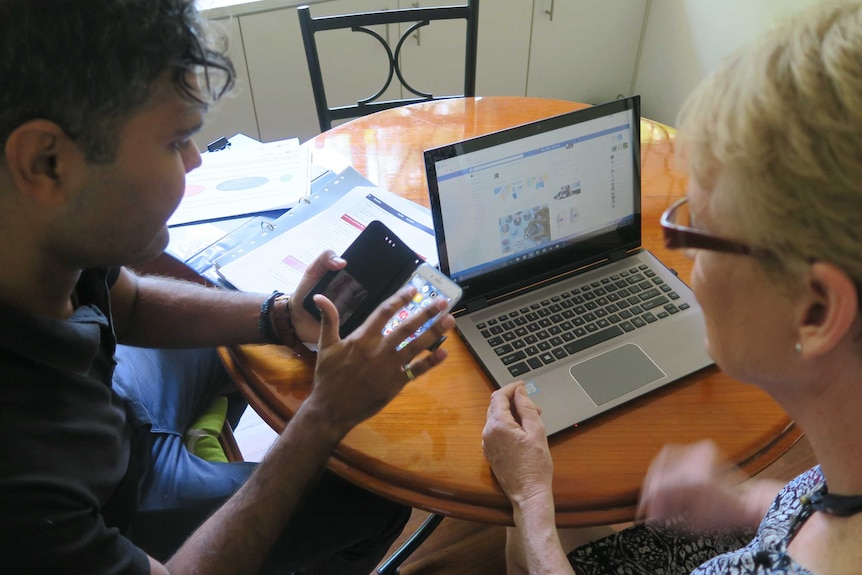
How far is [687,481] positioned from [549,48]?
2.55m

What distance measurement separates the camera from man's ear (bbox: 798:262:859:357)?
20.2 inches

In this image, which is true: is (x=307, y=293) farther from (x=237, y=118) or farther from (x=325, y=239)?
(x=237, y=118)

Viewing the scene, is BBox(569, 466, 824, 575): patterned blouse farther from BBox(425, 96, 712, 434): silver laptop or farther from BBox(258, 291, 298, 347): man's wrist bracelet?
BBox(258, 291, 298, 347): man's wrist bracelet

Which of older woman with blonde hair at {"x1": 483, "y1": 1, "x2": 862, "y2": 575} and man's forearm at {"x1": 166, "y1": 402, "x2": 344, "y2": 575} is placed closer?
older woman with blonde hair at {"x1": 483, "y1": 1, "x2": 862, "y2": 575}

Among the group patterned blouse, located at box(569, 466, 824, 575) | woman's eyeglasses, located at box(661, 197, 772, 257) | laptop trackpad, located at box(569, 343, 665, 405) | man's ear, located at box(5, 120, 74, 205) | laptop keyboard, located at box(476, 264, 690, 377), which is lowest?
patterned blouse, located at box(569, 466, 824, 575)

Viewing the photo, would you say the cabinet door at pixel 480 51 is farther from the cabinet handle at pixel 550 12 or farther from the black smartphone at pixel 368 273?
the black smartphone at pixel 368 273

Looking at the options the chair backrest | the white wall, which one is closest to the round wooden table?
the chair backrest

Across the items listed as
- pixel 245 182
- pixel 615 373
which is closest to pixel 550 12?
pixel 245 182

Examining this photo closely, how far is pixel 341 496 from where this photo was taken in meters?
1.07

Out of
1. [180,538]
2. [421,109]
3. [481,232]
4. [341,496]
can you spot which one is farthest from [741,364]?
[421,109]

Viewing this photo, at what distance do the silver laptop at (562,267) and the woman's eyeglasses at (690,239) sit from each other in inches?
12.6

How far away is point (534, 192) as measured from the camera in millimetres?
983

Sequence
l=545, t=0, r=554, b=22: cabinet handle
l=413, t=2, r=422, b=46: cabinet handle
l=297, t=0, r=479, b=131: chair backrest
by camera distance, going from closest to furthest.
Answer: l=297, t=0, r=479, b=131: chair backrest → l=413, t=2, r=422, b=46: cabinet handle → l=545, t=0, r=554, b=22: cabinet handle

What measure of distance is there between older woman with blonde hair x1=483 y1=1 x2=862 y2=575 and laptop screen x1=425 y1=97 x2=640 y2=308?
0.91ft
